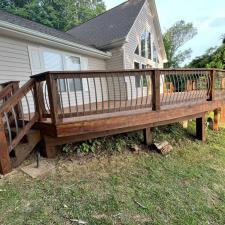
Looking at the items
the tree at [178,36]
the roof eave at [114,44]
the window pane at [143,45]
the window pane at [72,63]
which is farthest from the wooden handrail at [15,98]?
the tree at [178,36]

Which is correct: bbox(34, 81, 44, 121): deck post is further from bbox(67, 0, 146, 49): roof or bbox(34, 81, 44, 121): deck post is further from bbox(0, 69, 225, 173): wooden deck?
bbox(67, 0, 146, 49): roof

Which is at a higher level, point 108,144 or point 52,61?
point 52,61

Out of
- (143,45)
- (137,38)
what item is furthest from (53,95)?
(143,45)

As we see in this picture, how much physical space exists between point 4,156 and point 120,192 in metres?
1.97

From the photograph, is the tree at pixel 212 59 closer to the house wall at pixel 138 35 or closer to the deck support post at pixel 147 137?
the house wall at pixel 138 35

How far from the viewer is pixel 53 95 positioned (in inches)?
117

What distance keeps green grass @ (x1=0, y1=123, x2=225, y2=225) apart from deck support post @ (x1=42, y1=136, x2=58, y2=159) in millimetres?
200

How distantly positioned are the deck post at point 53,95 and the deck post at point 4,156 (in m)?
0.80

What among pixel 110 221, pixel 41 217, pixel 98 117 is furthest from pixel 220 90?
pixel 41 217

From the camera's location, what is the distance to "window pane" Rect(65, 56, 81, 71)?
→ 266 inches

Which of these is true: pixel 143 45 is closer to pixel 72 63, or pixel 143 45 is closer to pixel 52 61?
pixel 72 63

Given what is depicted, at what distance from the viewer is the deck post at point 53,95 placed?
2910 millimetres

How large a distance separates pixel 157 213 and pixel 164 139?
2.70 meters

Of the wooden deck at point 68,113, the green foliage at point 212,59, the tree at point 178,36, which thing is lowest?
the wooden deck at point 68,113
